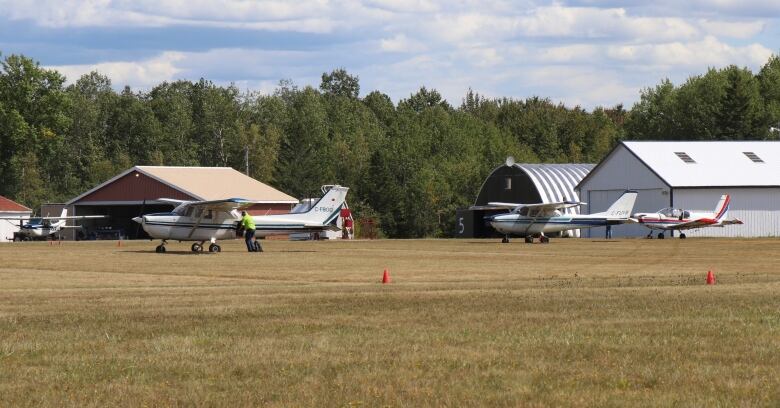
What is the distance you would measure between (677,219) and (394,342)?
5652 centimetres

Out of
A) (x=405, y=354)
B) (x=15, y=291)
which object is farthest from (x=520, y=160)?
(x=405, y=354)

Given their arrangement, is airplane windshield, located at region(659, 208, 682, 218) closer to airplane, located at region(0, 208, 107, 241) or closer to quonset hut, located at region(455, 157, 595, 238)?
→ quonset hut, located at region(455, 157, 595, 238)

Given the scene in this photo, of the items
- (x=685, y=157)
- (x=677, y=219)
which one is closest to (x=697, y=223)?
(x=677, y=219)

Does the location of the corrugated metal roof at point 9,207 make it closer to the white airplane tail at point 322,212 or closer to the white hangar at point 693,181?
the white hangar at point 693,181

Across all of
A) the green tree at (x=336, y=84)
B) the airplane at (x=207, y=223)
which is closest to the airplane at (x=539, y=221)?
the airplane at (x=207, y=223)

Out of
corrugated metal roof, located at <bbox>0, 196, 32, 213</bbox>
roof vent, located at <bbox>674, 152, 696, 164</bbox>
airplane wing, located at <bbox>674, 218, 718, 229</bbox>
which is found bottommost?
airplane wing, located at <bbox>674, 218, 718, 229</bbox>

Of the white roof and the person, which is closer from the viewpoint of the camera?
the person

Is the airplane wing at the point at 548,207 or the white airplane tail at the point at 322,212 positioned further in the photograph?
the airplane wing at the point at 548,207

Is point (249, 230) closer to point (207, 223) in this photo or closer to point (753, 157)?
point (207, 223)

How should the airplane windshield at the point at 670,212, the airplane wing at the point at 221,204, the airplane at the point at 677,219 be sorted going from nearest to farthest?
the airplane wing at the point at 221,204 → the airplane at the point at 677,219 → the airplane windshield at the point at 670,212

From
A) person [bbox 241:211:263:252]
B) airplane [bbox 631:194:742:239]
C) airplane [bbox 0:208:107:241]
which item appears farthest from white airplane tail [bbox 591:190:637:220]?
airplane [bbox 0:208:107:241]

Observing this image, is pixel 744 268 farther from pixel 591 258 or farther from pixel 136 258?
pixel 136 258

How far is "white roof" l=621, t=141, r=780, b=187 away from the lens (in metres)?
74.6

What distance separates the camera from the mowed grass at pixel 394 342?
1153cm
